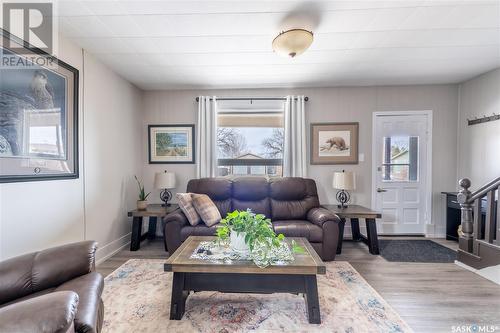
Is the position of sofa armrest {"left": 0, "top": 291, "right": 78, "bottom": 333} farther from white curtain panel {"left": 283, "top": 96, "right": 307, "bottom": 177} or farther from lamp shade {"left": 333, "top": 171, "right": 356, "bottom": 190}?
lamp shade {"left": 333, "top": 171, "right": 356, "bottom": 190}

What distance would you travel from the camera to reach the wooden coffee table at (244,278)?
1676 mm

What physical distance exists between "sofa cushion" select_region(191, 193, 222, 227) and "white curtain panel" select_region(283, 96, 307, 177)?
1.43 meters

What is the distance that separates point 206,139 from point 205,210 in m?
1.38

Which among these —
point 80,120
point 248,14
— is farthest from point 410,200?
point 80,120

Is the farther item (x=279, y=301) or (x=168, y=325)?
(x=279, y=301)

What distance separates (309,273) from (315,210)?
5.17 ft

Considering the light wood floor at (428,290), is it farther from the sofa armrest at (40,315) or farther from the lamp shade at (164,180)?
the sofa armrest at (40,315)

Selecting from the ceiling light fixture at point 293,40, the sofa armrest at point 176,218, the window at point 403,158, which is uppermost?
the ceiling light fixture at point 293,40

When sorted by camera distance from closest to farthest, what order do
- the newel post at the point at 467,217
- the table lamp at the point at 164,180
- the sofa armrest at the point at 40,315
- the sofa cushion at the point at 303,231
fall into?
the sofa armrest at the point at 40,315 < the newel post at the point at 467,217 < the sofa cushion at the point at 303,231 < the table lamp at the point at 164,180

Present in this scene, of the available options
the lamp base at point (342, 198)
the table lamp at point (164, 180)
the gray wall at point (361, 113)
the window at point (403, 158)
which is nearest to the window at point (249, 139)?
the gray wall at point (361, 113)

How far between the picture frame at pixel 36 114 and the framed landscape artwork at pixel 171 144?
1498 millimetres

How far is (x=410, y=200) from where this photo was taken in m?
3.85

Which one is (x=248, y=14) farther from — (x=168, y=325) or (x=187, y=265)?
(x=168, y=325)

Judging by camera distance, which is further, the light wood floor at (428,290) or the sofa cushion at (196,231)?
the sofa cushion at (196,231)
